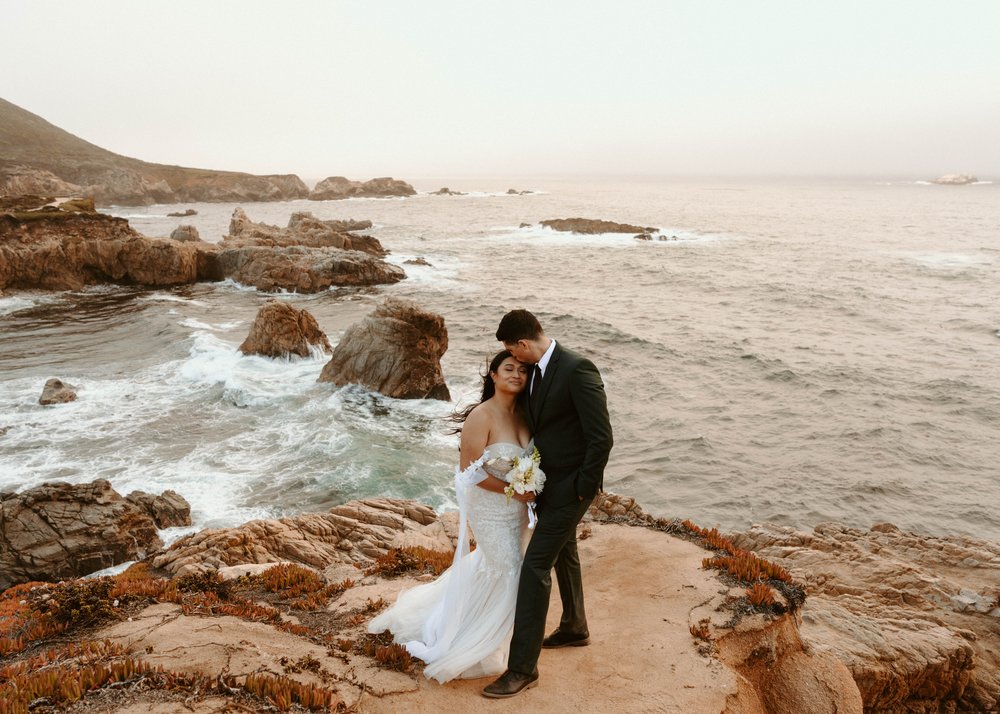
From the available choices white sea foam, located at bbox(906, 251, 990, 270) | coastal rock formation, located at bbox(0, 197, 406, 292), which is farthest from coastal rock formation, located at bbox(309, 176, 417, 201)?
white sea foam, located at bbox(906, 251, 990, 270)

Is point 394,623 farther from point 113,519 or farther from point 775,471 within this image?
point 775,471

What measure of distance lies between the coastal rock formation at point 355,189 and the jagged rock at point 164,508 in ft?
489

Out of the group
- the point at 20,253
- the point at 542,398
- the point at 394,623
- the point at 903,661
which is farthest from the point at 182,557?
Result: the point at 20,253

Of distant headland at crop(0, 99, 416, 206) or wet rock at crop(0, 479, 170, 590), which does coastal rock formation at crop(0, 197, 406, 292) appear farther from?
distant headland at crop(0, 99, 416, 206)

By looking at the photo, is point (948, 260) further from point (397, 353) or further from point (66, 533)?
point (66, 533)

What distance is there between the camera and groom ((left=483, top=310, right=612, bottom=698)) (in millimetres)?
5070

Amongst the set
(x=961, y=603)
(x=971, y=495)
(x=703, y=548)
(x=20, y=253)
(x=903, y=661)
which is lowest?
(x=971, y=495)

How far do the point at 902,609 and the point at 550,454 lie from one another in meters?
7.33

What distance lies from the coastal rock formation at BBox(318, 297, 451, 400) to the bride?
16572 millimetres

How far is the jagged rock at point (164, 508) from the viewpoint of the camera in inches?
524

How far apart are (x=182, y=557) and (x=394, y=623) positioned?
6034mm

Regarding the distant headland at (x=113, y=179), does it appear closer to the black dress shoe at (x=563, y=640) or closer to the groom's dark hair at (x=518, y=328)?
the groom's dark hair at (x=518, y=328)

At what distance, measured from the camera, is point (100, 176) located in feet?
422

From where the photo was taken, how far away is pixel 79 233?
134ft
